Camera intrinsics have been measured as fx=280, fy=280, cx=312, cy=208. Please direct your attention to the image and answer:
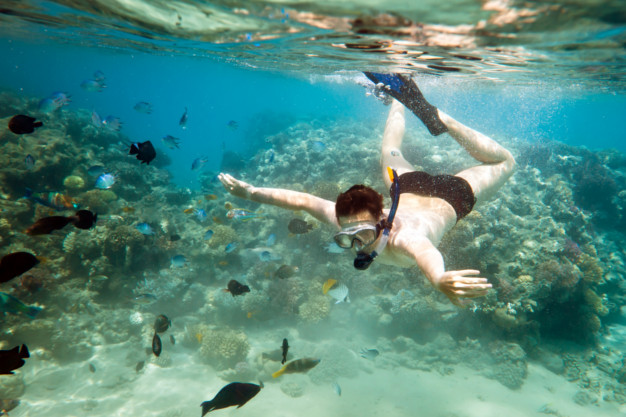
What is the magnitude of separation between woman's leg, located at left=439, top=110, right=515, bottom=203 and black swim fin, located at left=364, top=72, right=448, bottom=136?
18 centimetres

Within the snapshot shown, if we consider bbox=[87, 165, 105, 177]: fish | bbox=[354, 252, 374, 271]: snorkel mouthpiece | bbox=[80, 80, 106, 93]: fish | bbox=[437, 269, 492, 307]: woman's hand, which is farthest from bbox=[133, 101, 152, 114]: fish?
bbox=[437, 269, 492, 307]: woman's hand

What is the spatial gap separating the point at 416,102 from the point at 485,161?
6.09 feet

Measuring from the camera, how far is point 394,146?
6.20 meters

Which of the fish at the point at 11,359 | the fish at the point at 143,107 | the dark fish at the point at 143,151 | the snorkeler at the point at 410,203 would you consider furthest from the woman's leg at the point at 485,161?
the fish at the point at 143,107

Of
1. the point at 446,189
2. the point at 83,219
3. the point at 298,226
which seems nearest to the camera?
the point at 83,219

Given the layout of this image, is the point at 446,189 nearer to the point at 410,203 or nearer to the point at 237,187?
the point at 410,203

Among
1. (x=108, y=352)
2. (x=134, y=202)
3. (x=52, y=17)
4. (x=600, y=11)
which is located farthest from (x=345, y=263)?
(x=52, y=17)

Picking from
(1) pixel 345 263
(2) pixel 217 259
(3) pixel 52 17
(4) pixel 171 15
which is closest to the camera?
(4) pixel 171 15

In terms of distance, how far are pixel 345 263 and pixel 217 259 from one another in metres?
4.71

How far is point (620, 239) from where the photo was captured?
1397 cm

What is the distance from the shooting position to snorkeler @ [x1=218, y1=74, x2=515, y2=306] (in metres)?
2.75

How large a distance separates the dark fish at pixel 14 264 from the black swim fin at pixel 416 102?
6.45 metres

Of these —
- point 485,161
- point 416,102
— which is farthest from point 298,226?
point 485,161

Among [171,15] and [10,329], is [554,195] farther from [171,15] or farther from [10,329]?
[10,329]
